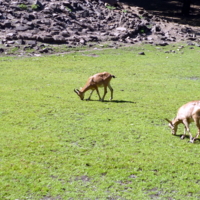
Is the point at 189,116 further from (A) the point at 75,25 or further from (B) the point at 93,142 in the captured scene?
(A) the point at 75,25

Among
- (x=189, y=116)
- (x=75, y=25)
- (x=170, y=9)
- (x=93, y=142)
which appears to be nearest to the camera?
(x=93, y=142)

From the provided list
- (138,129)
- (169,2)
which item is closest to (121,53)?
(138,129)

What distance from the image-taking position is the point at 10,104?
50.2 ft

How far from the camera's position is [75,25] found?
3453cm

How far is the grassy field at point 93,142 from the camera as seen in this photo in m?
8.48

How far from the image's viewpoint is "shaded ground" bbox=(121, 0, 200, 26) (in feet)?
153

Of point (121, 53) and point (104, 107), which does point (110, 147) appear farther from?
point (121, 53)

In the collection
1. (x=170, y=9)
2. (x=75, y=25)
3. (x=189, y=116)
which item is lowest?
(x=170, y=9)

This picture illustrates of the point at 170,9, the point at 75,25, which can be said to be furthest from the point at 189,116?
the point at 170,9

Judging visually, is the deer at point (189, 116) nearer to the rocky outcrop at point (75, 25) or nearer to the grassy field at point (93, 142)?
the grassy field at point (93, 142)

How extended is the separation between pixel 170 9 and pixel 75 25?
912 inches

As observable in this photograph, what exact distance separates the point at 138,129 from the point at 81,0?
3055 cm

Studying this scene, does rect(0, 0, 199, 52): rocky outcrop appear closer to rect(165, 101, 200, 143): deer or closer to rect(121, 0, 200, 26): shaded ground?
rect(121, 0, 200, 26): shaded ground

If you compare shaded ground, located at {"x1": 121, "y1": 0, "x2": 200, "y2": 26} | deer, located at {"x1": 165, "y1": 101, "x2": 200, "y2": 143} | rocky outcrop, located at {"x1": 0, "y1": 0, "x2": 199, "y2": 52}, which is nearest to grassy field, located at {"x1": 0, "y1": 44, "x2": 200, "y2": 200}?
deer, located at {"x1": 165, "y1": 101, "x2": 200, "y2": 143}
